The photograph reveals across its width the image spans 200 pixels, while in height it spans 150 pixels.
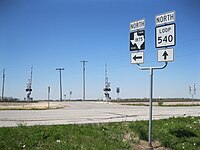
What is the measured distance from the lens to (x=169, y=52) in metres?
7.73

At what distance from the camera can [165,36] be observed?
7.85 meters

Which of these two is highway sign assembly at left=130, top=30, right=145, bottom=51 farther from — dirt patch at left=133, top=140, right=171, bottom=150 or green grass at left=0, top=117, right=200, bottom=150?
dirt patch at left=133, top=140, right=171, bottom=150

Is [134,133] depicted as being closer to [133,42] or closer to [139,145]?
[139,145]

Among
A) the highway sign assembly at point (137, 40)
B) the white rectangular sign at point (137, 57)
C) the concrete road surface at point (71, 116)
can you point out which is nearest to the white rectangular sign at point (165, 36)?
the highway sign assembly at point (137, 40)

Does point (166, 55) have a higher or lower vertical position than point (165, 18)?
Answer: lower


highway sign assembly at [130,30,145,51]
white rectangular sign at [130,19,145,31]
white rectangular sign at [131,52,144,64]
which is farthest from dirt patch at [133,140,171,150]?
white rectangular sign at [130,19,145,31]

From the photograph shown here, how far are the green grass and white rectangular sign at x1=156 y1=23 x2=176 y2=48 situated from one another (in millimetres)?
2680

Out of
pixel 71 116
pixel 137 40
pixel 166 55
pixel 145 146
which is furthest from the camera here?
pixel 71 116

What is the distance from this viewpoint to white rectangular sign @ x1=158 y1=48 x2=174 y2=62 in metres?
7.68

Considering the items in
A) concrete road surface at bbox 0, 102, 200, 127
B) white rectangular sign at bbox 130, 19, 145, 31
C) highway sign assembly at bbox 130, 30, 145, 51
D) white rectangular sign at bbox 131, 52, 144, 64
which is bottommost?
concrete road surface at bbox 0, 102, 200, 127

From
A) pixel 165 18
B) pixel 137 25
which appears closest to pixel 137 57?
pixel 137 25

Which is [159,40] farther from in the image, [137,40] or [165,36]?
[137,40]

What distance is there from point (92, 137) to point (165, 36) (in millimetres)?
3297

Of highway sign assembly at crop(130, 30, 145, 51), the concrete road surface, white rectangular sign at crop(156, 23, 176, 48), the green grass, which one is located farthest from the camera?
the concrete road surface
